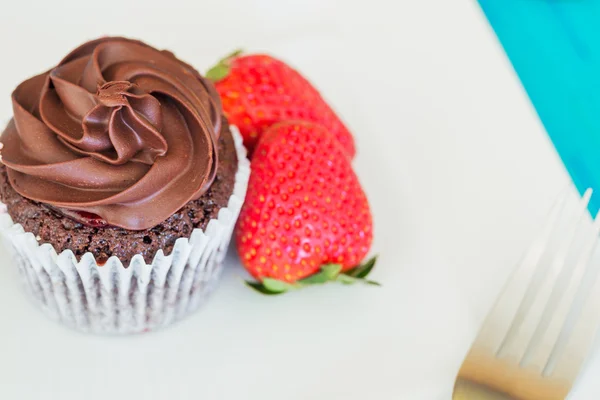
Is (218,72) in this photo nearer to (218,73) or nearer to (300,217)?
(218,73)

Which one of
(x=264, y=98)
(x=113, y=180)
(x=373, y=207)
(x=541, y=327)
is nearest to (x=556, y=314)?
(x=541, y=327)

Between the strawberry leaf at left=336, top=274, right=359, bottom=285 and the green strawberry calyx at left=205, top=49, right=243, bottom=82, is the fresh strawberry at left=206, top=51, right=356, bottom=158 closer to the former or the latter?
the green strawberry calyx at left=205, top=49, right=243, bottom=82

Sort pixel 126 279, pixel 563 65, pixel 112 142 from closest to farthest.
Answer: pixel 112 142
pixel 126 279
pixel 563 65

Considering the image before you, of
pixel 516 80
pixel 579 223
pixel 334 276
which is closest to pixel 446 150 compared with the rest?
pixel 516 80

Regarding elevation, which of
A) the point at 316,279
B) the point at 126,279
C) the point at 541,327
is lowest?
the point at 126,279

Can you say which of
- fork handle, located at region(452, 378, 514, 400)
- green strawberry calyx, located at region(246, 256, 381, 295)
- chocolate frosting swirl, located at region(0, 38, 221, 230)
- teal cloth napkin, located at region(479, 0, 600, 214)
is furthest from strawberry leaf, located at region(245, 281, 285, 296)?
teal cloth napkin, located at region(479, 0, 600, 214)

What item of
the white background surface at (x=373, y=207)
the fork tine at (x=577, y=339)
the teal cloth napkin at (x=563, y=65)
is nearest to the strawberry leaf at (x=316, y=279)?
the white background surface at (x=373, y=207)
